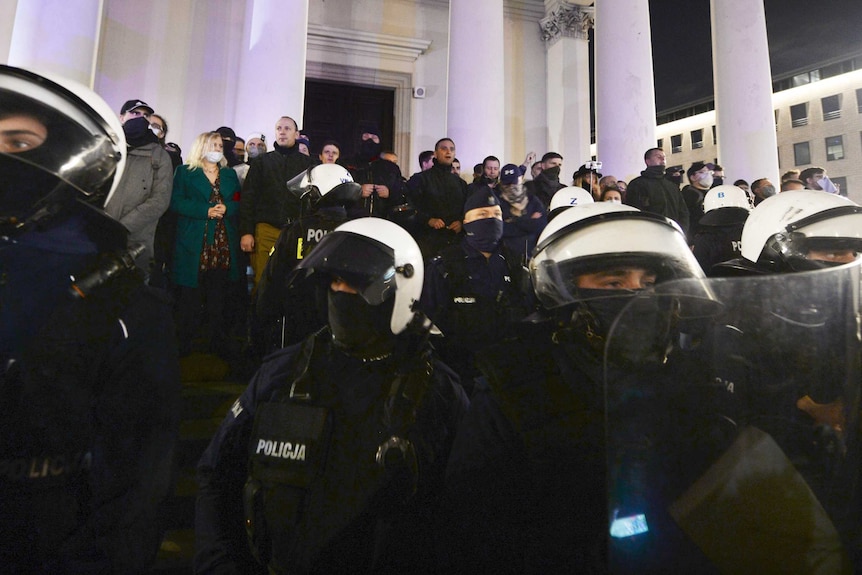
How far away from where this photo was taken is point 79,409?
1407mm

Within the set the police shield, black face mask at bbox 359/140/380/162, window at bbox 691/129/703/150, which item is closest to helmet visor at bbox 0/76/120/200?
the police shield

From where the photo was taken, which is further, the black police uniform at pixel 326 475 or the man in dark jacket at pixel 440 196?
the man in dark jacket at pixel 440 196

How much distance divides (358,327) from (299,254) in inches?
67.5

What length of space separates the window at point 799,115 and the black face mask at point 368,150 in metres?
50.4

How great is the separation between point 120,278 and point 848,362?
183 centimetres

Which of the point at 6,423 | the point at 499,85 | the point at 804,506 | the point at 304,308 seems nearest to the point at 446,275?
the point at 304,308

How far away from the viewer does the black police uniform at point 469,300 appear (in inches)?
137

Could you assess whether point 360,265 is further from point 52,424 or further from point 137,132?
point 137,132

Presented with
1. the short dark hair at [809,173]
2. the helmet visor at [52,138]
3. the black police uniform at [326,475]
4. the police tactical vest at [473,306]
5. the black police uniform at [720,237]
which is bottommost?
the black police uniform at [326,475]

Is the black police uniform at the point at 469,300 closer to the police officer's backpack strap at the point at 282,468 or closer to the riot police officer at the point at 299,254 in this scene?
the riot police officer at the point at 299,254

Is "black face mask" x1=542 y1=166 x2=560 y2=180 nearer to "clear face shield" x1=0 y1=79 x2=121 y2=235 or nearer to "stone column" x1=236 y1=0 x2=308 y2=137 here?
"stone column" x1=236 y1=0 x2=308 y2=137

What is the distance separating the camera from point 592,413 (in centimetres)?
144

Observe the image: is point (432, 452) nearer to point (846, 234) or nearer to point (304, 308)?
point (304, 308)

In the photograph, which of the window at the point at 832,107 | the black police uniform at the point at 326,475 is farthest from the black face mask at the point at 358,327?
the window at the point at 832,107
